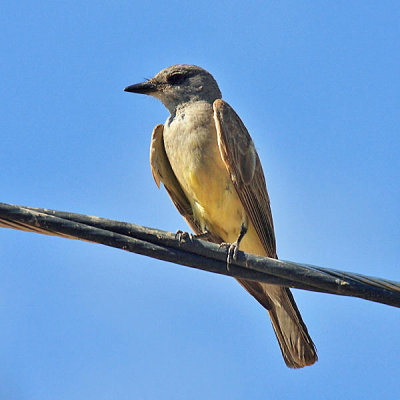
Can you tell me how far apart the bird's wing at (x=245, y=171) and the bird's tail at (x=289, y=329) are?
16.9 inches

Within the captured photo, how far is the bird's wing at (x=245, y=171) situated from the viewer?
7.27 meters

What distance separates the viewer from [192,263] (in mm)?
4715

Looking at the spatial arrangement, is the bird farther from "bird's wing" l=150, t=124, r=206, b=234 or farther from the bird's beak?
the bird's beak

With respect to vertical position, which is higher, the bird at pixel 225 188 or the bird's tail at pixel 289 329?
the bird at pixel 225 188

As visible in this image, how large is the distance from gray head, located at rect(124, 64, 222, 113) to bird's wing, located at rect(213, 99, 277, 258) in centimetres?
81

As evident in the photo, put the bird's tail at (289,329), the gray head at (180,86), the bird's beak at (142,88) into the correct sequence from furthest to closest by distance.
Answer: the bird's beak at (142,88), the gray head at (180,86), the bird's tail at (289,329)

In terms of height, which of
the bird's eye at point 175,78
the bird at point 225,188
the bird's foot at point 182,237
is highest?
the bird's eye at point 175,78

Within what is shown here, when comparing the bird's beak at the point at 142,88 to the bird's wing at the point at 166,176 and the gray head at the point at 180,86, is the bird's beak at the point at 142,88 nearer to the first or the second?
the gray head at the point at 180,86

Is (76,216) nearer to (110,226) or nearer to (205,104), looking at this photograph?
(110,226)

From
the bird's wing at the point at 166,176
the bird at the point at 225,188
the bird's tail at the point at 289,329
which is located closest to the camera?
the bird's tail at the point at 289,329

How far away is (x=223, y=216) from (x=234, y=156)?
2.05 feet

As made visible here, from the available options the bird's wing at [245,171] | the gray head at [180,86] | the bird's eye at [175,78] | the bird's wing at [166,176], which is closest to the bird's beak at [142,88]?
the gray head at [180,86]

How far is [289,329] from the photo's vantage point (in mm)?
7059

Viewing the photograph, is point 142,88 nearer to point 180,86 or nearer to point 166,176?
point 180,86
